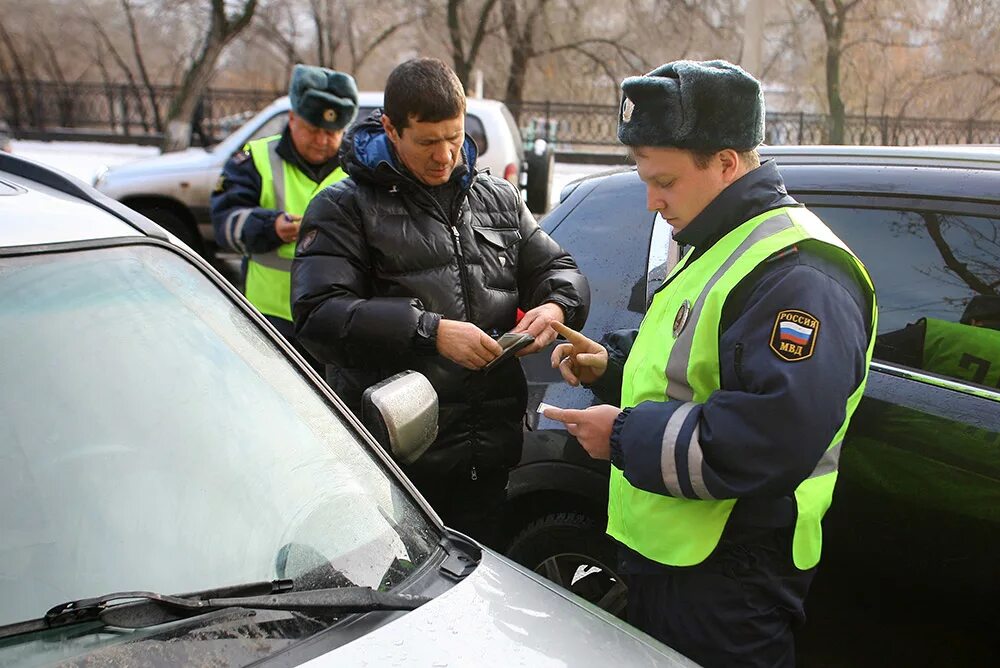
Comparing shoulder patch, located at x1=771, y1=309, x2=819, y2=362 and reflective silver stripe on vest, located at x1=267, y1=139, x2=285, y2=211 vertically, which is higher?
reflective silver stripe on vest, located at x1=267, y1=139, x2=285, y2=211

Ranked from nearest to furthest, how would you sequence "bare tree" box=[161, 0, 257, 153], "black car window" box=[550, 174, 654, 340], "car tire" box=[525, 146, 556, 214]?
"black car window" box=[550, 174, 654, 340]
"car tire" box=[525, 146, 556, 214]
"bare tree" box=[161, 0, 257, 153]

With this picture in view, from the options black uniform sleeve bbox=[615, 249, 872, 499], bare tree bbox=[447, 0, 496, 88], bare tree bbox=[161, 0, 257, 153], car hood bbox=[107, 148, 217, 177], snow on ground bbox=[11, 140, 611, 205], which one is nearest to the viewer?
black uniform sleeve bbox=[615, 249, 872, 499]

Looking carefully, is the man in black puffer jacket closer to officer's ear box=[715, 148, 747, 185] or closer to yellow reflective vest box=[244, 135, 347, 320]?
officer's ear box=[715, 148, 747, 185]

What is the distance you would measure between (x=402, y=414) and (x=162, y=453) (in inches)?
20.5

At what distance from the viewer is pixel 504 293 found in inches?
107

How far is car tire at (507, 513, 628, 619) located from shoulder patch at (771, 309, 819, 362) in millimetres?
1256

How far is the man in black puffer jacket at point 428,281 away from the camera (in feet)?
8.18

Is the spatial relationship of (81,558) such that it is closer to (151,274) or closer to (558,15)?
(151,274)

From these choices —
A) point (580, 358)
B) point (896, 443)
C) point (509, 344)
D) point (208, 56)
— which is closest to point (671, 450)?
point (580, 358)

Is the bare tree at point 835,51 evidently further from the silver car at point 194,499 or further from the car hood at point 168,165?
the silver car at point 194,499

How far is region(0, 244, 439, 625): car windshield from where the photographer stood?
4.75 feet

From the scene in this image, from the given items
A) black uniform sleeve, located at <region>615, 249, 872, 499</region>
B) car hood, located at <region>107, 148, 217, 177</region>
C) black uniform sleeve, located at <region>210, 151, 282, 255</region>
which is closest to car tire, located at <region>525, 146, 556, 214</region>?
car hood, located at <region>107, 148, 217, 177</region>

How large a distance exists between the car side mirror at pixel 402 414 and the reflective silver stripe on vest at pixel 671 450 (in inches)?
19.7

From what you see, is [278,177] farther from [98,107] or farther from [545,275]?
[98,107]
